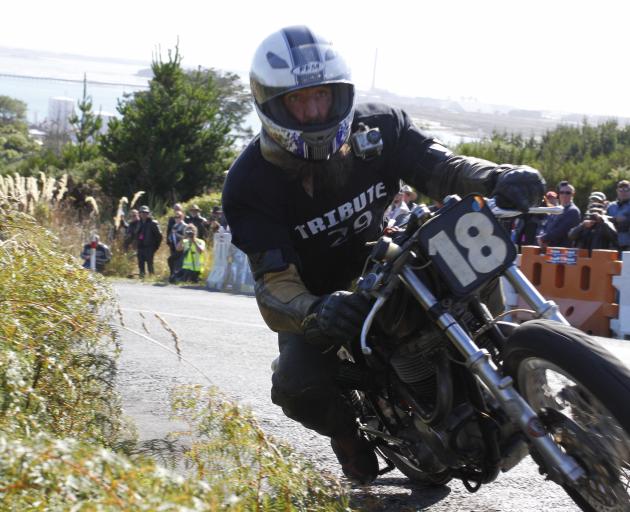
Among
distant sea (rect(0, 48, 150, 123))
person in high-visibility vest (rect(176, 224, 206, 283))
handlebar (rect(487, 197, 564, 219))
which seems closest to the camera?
handlebar (rect(487, 197, 564, 219))

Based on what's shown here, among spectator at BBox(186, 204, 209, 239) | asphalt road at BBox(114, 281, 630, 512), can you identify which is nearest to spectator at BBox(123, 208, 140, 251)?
spectator at BBox(186, 204, 209, 239)

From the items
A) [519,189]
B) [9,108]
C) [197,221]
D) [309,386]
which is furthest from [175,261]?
[9,108]

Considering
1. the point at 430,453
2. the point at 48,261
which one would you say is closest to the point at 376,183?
the point at 430,453

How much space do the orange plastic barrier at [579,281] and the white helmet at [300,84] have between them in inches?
301

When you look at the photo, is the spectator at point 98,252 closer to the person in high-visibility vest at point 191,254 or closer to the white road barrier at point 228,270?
the person in high-visibility vest at point 191,254

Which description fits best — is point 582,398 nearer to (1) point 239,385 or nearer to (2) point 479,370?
(2) point 479,370

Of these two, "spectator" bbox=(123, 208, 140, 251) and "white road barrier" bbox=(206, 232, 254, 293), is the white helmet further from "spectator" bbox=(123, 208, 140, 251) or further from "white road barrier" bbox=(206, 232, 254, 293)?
"spectator" bbox=(123, 208, 140, 251)

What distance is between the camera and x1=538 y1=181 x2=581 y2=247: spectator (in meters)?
12.9

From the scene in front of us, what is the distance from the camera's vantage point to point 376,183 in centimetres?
440

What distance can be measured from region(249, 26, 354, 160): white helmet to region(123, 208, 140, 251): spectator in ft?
50.0

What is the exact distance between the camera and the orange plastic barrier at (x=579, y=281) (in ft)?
36.6

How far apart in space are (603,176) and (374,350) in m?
20.4

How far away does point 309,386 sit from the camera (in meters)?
4.12

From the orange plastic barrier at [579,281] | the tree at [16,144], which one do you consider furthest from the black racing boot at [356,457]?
the tree at [16,144]
